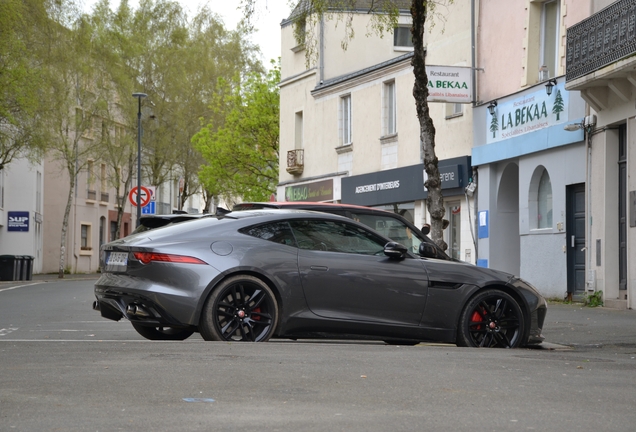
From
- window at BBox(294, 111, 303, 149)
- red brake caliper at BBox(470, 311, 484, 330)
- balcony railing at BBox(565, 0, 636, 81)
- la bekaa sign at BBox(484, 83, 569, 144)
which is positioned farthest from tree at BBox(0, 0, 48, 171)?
red brake caliper at BBox(470, 311, 484, 330)

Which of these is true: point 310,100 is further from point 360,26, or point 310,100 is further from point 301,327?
point 301,327

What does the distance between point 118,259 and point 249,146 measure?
45164 mm

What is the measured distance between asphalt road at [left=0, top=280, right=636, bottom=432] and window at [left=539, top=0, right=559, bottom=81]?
16.1 m

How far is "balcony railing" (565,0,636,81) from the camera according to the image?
2088 cm

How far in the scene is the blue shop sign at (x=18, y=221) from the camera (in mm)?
54750

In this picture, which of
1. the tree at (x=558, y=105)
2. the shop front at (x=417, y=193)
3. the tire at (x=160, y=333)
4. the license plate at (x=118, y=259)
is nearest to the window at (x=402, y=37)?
the shop front at (x=417, y=193)

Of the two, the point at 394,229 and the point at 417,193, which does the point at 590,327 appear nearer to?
the point at 394,229

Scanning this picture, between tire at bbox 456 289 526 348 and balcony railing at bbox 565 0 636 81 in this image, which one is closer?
tire at bbox 456 289 526 348

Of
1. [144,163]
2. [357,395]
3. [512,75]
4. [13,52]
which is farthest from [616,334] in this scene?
[144,163]

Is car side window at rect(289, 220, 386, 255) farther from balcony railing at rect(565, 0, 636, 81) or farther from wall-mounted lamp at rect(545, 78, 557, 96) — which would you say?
wall-mounted lamp at rect(545, 78, 557, 96)

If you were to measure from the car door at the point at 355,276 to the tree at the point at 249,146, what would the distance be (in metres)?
43.6

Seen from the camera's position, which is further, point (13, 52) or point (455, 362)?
point (13, 52)

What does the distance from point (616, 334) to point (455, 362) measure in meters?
5.79

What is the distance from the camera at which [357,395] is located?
7301 mm
